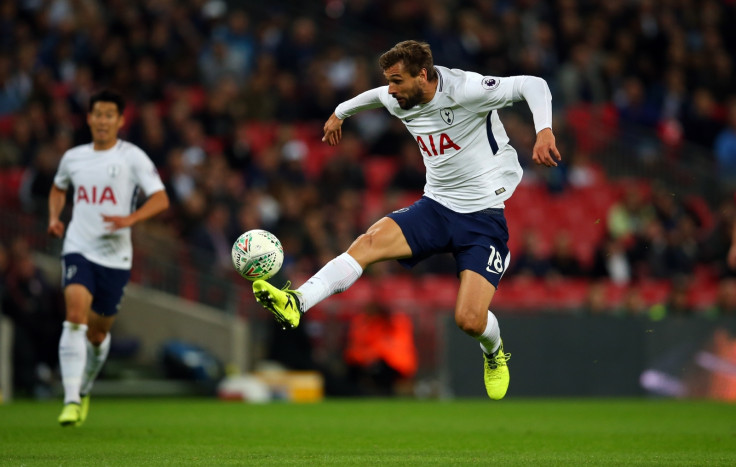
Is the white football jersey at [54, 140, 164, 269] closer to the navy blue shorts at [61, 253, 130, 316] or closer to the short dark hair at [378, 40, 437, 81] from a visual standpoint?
the navy blue shorts at [61, 253, 130, 316]

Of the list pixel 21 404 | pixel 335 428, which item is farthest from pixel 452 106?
pixel 21 404

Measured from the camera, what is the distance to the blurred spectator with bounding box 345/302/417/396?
52.4 ft

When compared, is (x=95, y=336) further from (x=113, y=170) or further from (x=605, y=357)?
(x=605, y=357)

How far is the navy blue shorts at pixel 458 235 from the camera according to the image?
28.1ft

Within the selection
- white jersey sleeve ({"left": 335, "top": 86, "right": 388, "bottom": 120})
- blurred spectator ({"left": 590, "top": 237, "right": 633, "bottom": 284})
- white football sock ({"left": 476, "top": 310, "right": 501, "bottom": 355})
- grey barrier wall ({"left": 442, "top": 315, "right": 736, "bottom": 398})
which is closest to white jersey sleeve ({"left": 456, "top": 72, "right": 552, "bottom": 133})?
white jersey sleeve ({"left": 335, "top": 86, "right": 388, "bottom": 120})

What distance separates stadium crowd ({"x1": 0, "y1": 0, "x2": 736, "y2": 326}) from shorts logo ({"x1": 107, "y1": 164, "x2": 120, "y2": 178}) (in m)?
6.26

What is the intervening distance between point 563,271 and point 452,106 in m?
10.1

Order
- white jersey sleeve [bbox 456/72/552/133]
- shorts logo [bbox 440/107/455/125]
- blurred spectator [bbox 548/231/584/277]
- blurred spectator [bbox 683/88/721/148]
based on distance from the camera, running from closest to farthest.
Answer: white jersey sleeve [bbox 456/72/552/133]
shorts logo [bbox 440/107/455/125]
blurred spectator [bbox 548/231/584/277]
blurred spectator [bbox 683/88/721/148]

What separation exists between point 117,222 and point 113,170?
0.54 meters

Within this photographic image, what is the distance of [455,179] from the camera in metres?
8.73

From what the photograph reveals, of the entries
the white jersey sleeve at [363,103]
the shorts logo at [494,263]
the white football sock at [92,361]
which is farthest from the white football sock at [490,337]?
the white football sock at [92,361]

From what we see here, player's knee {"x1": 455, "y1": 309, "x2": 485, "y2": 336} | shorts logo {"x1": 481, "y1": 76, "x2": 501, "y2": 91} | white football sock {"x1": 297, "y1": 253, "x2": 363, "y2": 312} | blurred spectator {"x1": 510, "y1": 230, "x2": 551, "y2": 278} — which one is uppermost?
blurred spectator {"x1": 510, "y1": 230, "x2": 551, "y2": 278}

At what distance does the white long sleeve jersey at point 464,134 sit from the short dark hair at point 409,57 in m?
0.29

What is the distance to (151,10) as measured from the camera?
20.3 meters
